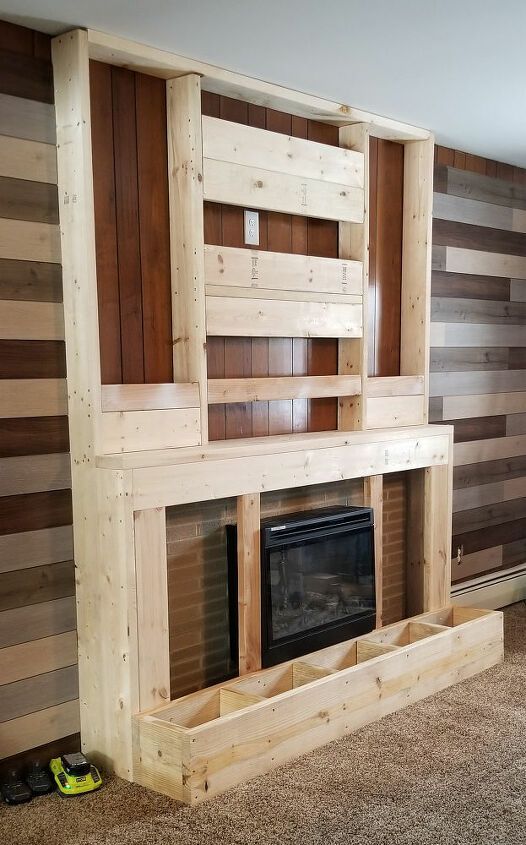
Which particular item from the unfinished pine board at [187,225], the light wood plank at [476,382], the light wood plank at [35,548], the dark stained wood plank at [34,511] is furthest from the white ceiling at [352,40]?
the light wood plank at [35,548]

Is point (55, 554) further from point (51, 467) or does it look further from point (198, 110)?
point (198, 110)

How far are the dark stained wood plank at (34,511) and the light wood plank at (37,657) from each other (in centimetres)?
40

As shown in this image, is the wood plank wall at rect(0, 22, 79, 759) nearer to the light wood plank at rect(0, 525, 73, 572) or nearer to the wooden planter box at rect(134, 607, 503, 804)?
the light wood plank at rect(0, 525, 73, 572)

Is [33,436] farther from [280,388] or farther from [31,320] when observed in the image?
[280,388]

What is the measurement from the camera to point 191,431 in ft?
10.9

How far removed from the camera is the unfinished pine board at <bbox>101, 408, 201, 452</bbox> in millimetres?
3053

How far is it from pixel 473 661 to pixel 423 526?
709mm

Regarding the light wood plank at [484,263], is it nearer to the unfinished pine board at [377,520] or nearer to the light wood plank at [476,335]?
the light wood plank at [476,335]

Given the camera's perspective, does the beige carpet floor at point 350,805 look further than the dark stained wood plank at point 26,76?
No

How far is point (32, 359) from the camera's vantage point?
9.67ft

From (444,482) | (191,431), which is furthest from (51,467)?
(444,482)

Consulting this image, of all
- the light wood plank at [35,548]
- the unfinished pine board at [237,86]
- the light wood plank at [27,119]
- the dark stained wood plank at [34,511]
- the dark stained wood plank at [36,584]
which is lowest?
the dark stained wood plank at [36,584]

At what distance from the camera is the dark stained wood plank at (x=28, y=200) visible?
9.39 feet

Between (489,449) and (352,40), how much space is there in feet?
8.90
